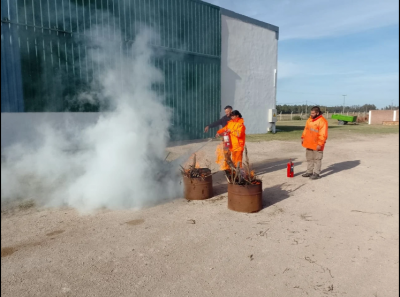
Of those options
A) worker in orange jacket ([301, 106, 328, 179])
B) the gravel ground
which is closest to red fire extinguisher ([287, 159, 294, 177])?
worker in orange jacket ([301, 106, 328, 179])

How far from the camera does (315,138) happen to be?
6523 mm

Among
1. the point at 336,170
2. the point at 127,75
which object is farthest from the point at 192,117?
the point at 336,170

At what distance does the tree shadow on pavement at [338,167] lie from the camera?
24.4ft

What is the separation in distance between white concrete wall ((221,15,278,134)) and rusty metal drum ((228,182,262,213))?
35.2ft

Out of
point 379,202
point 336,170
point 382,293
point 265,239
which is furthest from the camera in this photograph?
point 336,170

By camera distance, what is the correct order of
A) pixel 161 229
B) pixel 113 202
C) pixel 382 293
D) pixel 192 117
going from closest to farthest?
pixel 382 293
pixel 161 229
pixel 113 202
pixel 192 117

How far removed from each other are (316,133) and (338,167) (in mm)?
2279

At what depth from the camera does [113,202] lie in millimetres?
4566

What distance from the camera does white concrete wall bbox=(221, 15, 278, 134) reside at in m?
14.8

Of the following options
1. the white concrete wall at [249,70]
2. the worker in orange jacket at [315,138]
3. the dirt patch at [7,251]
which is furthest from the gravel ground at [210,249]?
the white concrete wall at [249,70]

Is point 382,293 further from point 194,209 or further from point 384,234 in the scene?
point 194,209

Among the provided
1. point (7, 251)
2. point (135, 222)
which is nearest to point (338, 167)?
point (135, 222)

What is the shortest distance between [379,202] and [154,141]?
14.4ft

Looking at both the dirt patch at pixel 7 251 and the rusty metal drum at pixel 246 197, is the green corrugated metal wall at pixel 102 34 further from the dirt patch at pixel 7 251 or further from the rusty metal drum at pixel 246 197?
the rusty metal drum at pixel 246 197
